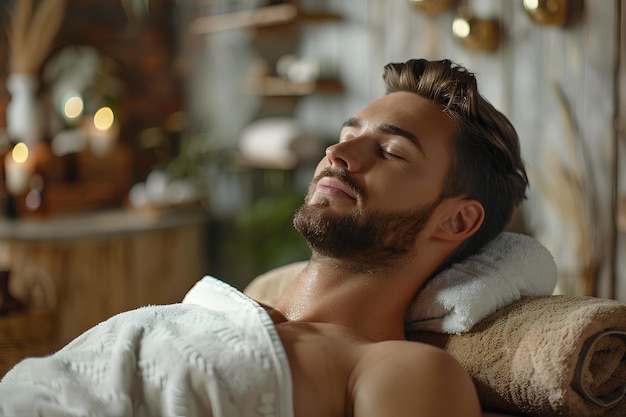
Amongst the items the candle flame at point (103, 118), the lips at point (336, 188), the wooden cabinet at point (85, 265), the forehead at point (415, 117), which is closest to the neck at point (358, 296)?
the lips at point (336, 188)

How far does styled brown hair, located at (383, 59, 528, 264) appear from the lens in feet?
4.84

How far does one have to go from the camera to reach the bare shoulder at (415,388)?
3.66 ft

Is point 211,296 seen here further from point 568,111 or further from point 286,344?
point 568,111

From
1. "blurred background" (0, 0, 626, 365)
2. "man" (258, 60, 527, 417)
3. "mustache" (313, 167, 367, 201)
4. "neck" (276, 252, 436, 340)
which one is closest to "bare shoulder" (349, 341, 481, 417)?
"man" (258, 60, 527, 417)

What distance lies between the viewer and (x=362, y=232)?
139 cm

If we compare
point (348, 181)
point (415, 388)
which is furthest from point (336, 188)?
point (415, 388)

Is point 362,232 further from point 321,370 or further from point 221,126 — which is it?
point 221,126

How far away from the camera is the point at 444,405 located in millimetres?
1115

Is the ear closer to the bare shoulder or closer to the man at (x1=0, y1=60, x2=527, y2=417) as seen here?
the man at (x1=0, y1=60, x2=527, y2=417)

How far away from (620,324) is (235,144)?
3.14m

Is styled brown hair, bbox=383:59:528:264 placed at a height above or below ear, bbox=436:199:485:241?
above

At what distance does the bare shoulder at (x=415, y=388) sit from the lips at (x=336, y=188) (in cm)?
34

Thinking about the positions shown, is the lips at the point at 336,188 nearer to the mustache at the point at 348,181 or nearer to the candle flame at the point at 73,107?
the mustache at the point at 348,181

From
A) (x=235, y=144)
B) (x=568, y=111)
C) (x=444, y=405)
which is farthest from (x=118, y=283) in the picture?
(x=444, y=405)
